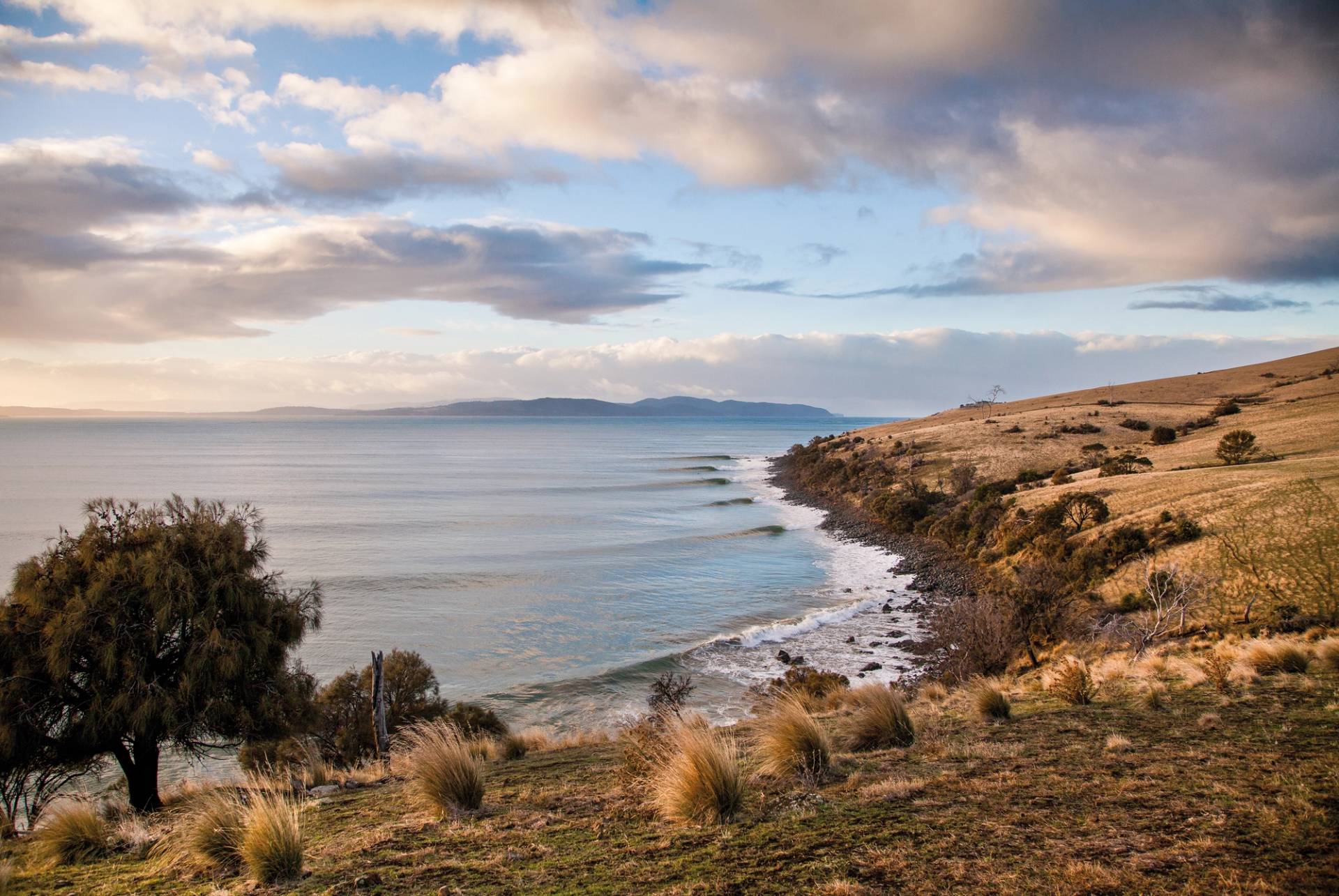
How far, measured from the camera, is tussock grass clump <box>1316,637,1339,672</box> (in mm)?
11305

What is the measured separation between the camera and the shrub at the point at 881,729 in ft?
29.5

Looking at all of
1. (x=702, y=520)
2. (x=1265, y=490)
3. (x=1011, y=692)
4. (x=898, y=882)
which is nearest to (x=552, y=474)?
(x=702, y=520)

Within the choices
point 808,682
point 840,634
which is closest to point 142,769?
point 808,682

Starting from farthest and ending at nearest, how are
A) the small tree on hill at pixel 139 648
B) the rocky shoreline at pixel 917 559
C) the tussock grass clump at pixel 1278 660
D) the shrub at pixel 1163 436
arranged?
1. the shrub at pixel 1163 436
2. the rocky shoreline at pixel 917 559
3. the tussock grass clump at pixel 1278 660
4. the small tree on hill at pixel 139 648

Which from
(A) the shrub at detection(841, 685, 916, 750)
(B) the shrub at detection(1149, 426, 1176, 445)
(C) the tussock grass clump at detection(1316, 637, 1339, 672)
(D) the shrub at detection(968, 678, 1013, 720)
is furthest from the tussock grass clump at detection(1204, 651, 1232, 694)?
(B) the shrub at detection(1149, 426, 1176, 445)

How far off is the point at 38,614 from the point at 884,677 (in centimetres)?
2159

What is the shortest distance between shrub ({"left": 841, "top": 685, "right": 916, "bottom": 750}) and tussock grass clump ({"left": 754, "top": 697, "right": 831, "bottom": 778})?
3.96 feet

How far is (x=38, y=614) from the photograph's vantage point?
11508 millimetres

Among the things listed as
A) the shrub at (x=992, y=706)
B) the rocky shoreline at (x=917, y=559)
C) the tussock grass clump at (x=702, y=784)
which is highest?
the tussock grass clump at (x=702, y=784)

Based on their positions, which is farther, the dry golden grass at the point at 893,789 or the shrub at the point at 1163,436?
the shrub at the point at 1163,436

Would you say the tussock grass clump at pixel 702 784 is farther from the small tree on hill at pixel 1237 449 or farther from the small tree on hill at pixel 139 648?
the small tree on hill at pixel 1237 449

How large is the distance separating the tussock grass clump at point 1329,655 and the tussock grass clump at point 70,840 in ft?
58.1

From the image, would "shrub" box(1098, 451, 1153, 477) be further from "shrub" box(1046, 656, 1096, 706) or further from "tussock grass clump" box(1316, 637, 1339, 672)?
"shrub" box(1046, 656, 1096, 706)

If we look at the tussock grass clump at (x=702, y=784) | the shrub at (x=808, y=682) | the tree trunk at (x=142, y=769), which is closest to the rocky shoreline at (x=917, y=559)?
the shrub at (x=808, y=682)
